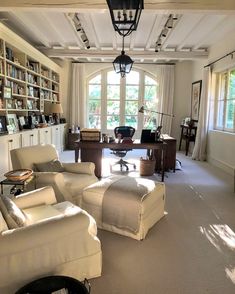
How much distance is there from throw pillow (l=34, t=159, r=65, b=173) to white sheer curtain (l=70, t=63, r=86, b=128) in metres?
5.03

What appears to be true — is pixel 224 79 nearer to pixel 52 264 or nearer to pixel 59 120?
pixel 59 120

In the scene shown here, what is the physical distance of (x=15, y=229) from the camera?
5.49 feet

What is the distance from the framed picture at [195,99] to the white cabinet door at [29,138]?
4599 mm

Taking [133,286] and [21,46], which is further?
[21,46]

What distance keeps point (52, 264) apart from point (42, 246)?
164mm

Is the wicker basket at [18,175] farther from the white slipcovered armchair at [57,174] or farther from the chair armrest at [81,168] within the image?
the chair armrest at [81,168]

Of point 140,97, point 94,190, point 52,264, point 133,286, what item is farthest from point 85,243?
point 140,97

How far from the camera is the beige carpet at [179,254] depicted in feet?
6.20

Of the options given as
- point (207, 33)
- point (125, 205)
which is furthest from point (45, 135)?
point (207, 33)

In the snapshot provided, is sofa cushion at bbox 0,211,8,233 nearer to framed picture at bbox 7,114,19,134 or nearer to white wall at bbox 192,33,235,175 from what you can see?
framed picture at bbox 7,114,19,134

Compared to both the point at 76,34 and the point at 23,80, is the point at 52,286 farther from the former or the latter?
the point at 76,34

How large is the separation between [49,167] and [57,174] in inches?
15.8

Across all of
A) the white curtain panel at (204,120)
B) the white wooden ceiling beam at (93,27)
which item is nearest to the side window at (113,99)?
the white wooden ceiling beam at (93,27)

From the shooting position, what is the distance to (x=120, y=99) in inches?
338
